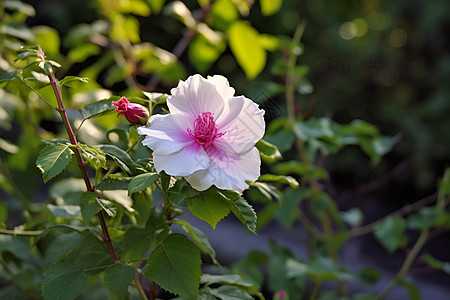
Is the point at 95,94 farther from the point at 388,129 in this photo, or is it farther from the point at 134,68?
the point at 388,129

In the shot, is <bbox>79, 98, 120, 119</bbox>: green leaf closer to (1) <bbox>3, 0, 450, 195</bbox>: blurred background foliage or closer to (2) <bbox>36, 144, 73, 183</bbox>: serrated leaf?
(2) <bbox>36, 144, 73, 183</bbox>: serrated leaf

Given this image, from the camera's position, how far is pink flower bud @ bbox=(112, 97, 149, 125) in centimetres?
45

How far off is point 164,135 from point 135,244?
132mm

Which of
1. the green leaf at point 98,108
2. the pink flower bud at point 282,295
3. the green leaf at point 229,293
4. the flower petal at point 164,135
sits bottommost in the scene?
the pink flower bud at point 282,295

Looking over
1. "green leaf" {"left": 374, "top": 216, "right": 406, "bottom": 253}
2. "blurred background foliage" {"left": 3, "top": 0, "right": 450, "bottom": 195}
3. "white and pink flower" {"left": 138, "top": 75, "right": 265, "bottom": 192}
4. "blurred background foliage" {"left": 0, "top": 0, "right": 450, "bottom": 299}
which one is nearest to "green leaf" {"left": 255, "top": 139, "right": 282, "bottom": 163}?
"white and pink flower" {"left": 138, "top": 75, "right": 265, "bottom": 192}

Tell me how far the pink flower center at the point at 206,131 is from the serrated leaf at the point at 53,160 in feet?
0.38

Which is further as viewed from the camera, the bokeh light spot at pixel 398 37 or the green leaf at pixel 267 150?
the bokeh light spot at pixel 398 37

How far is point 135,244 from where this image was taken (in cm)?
48

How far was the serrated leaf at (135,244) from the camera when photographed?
47 cm

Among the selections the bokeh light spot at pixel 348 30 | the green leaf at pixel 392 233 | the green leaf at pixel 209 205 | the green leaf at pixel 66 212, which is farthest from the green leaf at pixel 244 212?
the bokeh light spot at pixel 348 30

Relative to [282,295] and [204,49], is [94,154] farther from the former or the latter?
[204,49]

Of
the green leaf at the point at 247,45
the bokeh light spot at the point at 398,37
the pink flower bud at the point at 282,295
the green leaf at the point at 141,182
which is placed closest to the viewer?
the green leaf at the point at 141,182

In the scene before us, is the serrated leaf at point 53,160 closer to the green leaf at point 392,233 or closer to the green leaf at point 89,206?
the green leaf at point 89,206

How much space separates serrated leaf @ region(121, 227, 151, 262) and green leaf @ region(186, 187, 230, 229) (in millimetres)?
98
